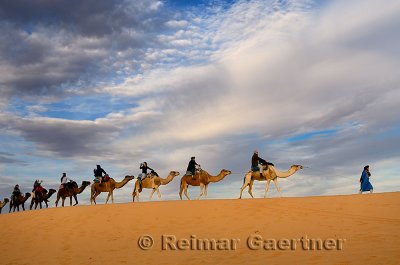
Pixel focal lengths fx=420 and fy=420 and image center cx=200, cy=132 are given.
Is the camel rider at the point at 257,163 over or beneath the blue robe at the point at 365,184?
over

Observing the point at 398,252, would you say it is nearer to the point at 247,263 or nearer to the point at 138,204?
the point at 247,263

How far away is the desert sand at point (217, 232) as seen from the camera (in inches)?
525

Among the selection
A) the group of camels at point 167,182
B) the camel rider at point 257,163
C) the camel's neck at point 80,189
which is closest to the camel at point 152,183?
the group of camels at point 167,182

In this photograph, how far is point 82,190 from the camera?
3244cm

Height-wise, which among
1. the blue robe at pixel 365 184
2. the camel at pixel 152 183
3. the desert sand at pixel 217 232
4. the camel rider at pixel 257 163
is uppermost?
the camel rider at pixel 257 163

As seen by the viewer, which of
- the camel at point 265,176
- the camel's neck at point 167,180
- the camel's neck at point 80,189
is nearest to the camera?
the camel at point 265,176

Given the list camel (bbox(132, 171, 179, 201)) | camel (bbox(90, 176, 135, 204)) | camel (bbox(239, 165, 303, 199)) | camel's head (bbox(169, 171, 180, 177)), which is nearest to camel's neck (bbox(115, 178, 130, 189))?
camel (bbox(90, 176, 135, 204))

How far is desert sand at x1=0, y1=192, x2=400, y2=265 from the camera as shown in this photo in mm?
13328

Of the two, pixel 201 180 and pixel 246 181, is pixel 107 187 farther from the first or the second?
pixel 246 181

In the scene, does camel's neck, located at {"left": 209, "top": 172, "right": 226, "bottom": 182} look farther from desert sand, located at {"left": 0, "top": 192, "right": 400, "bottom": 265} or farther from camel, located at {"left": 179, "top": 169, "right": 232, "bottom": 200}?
desert sand, located at {"left": 0, "top": 192, "right": 400, "bottom": 265}

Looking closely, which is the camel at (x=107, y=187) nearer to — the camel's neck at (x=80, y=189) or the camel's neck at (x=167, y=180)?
the camel's neck at (x=80, y=189)

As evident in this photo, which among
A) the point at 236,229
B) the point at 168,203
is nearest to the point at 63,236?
the point at 168,203

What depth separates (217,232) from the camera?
17.6 metres

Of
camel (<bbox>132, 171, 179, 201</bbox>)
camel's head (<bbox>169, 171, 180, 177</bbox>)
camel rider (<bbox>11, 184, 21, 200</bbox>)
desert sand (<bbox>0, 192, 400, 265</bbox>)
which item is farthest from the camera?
camel rider (<bbox>11, 184, 21, 200</bbox>)
